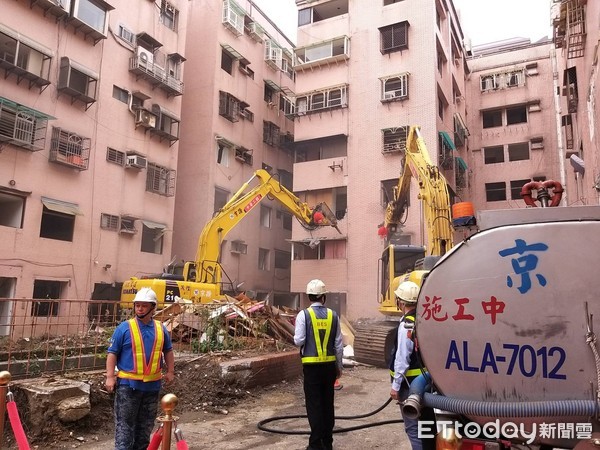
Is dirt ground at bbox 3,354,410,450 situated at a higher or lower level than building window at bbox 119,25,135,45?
lower

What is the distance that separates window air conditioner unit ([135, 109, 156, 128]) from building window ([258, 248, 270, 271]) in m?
10.0

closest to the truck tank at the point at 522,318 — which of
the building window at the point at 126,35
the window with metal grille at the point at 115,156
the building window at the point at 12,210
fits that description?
the building window at the point at 12,210

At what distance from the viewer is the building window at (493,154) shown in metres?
30.9

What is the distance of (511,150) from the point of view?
30.6 meters

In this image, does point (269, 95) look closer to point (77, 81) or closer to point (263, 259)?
point (263, 259)

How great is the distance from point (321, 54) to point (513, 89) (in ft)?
42.2

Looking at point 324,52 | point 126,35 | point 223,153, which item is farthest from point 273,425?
point 324,52

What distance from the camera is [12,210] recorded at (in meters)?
16.5

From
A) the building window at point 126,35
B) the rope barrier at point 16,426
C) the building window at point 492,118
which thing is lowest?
the rope barrier at point 16,426

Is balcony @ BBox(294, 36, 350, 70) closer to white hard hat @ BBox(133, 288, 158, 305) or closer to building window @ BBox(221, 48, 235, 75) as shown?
building window @ BBox(221, 48, 235, 75)

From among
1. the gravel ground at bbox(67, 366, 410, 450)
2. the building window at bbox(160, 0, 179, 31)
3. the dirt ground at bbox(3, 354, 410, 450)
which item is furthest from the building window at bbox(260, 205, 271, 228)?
the gravel ground at bbox(67, 366, 410, 450)

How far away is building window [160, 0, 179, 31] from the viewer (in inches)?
926

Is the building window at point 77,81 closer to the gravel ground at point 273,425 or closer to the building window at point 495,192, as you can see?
the gravel ground at point 273,425

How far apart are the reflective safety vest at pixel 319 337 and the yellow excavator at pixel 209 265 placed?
6.76 meters
